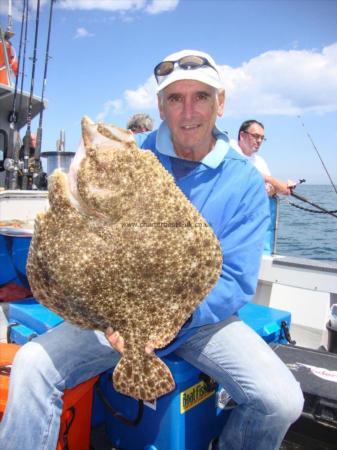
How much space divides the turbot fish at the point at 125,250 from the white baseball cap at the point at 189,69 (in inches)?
30.1

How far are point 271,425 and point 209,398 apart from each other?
491 millimetres

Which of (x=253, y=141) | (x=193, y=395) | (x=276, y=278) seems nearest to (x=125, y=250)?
(x=193, y=395)

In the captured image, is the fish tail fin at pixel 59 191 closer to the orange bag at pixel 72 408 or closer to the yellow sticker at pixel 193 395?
the orange bag at pixel 72 408

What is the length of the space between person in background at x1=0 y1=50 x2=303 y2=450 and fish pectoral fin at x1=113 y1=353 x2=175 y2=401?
83 mm

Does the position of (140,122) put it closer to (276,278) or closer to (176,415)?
(276,278)

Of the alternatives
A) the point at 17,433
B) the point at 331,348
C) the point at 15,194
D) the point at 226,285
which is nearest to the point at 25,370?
the point at 17,433

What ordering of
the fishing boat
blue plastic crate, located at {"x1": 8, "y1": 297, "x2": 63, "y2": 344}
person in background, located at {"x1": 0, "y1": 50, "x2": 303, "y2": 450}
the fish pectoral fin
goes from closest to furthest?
the fish pectoral fin, person in background, located at {"x1": 0, "y1": 50, "x2": 303, "y2": 450}, blue plastic crate, located at {"x1": 8, "y1": 297, "x2": 63, "y2": 344}, the fishing boat

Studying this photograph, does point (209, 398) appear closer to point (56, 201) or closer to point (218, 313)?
point (218, 313)

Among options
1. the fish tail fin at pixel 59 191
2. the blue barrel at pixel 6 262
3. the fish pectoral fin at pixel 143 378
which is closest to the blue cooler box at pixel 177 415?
the fish pectoral fin at pixel 143 378

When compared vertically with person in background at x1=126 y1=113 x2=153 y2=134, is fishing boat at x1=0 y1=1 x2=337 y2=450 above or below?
below

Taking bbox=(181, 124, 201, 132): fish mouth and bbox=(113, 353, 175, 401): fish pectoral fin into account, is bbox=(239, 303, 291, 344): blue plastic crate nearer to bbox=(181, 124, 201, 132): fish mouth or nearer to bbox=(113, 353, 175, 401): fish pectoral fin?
bbox=(113, 353, 175, 401): fish pectoral fin

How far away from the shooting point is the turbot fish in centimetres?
179

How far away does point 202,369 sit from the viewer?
2344 millimetres

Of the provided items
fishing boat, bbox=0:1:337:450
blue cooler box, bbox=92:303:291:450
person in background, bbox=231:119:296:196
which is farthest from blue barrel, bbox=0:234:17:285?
person in background, bbox=231:119:296:196
